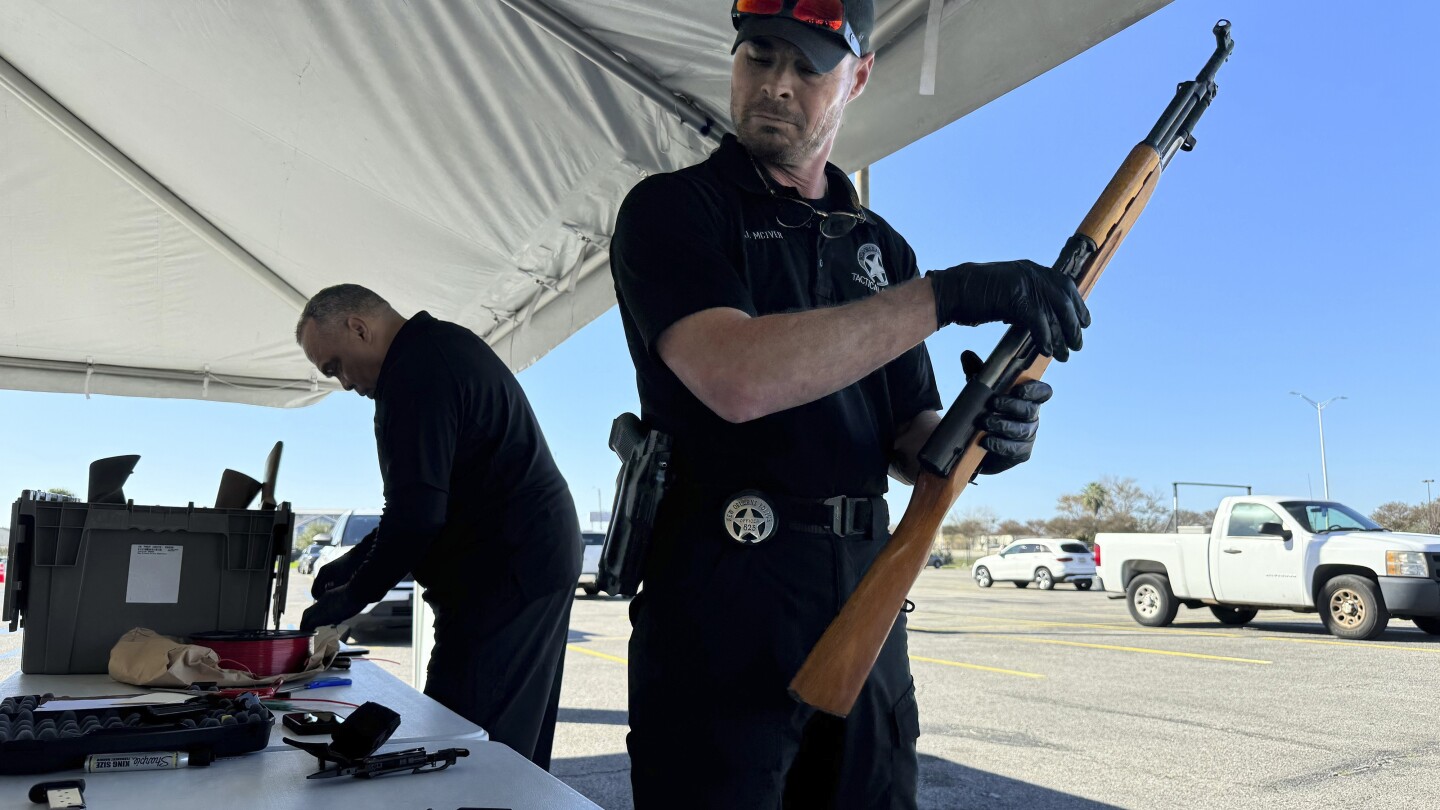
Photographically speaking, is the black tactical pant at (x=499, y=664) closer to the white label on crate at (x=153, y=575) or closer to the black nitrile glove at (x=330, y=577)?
the black nitrile glove at (x=330, y=577)

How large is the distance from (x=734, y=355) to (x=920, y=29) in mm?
1657

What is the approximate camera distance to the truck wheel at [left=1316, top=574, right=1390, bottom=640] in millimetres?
10812

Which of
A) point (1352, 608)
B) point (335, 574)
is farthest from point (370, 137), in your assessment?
point (1352, 608)

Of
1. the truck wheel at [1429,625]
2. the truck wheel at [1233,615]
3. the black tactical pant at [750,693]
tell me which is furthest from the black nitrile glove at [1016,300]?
the truck wheel at [1233,615]

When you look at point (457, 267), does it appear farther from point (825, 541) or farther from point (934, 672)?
point (934, 672)

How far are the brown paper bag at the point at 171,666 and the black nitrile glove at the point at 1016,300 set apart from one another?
1.50 metres

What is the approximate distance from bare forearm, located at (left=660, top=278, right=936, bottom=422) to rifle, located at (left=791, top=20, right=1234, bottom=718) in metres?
0.24

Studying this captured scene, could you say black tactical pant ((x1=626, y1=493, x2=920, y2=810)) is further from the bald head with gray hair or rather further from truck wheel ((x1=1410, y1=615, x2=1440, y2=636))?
truck wheel ((x1=1410, y1=615, x2=1440, y2=636))

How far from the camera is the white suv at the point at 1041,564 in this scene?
25641mm

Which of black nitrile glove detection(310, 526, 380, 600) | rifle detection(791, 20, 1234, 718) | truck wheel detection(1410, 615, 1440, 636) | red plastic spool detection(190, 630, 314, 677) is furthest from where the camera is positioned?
truck wheel detection(1410, 615, 1440, 636)

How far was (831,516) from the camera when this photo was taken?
1.38 metres

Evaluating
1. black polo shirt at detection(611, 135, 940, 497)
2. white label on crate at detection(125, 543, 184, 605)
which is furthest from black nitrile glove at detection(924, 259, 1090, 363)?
white label on crate at detection(125, 543, 184, 605)

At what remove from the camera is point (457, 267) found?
4.79 m

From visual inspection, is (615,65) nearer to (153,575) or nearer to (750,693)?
(153,575)
